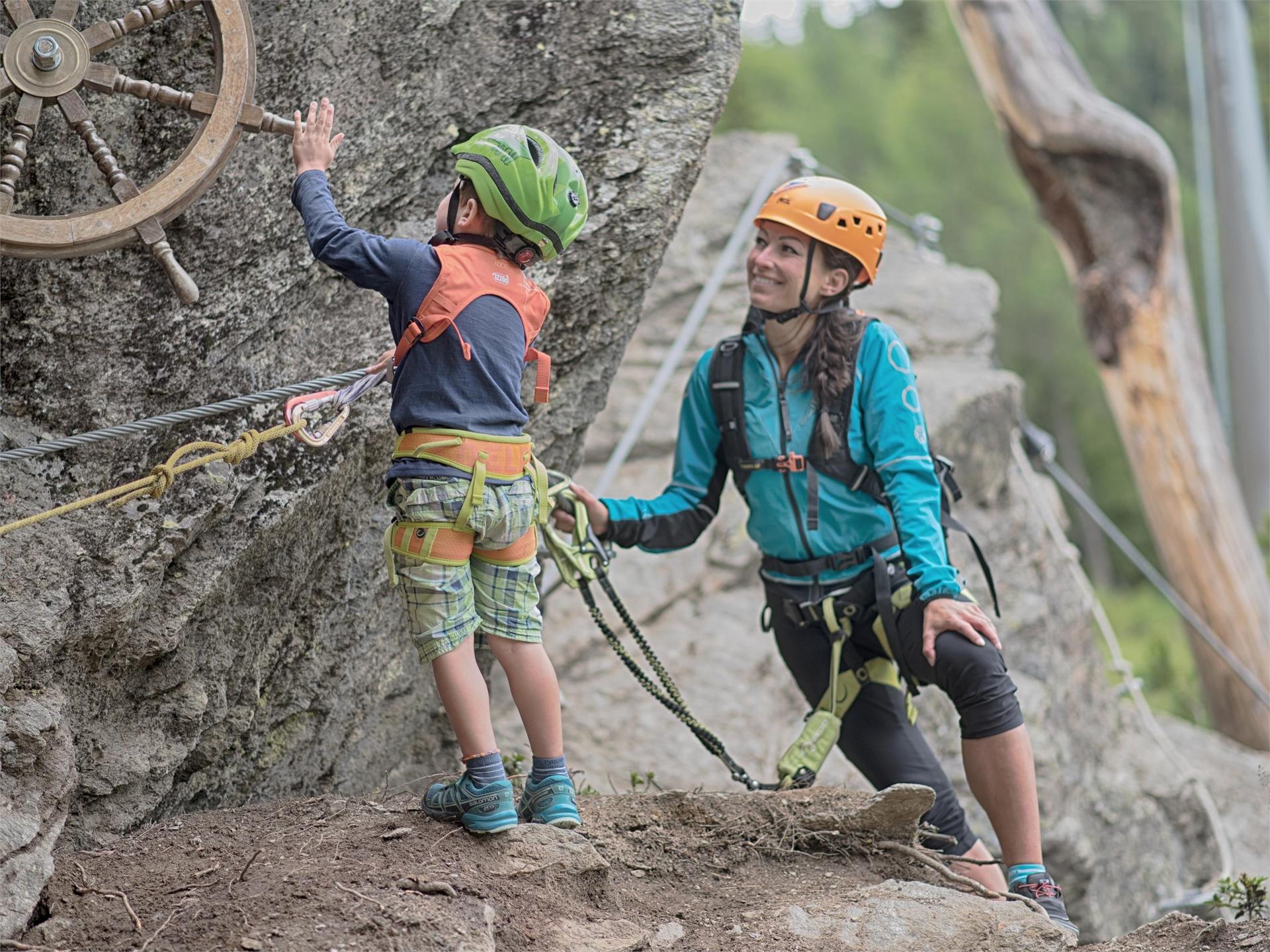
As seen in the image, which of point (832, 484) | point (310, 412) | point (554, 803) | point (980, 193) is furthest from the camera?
point (980, 193)

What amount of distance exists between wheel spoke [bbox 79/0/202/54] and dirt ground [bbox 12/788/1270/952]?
2056mm

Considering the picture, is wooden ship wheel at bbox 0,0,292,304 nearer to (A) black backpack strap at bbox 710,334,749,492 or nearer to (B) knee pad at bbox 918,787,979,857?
(A) black backpack strap at bbox 710,334,749,492

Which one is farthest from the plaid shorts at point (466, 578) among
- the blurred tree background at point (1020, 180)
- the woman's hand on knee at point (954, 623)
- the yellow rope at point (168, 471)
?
the blurred tree background at point (1020, 180)

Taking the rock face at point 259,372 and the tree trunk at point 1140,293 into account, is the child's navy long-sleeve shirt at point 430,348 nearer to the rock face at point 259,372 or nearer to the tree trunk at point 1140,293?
the rock face at point 259,372

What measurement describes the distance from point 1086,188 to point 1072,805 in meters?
5.59

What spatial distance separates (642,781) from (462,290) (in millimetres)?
2186

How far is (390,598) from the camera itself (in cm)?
432

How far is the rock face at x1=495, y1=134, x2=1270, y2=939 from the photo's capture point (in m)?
6.52

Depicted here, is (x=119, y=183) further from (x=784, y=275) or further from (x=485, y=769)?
(x=784, y=275)

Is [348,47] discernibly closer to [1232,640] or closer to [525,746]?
[525,746]

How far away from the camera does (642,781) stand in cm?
469

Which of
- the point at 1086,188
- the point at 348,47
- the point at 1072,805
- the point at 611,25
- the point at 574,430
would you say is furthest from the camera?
the point at 1086,188

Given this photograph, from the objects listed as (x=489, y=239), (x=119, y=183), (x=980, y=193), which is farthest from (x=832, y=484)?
(x=980, y=193)

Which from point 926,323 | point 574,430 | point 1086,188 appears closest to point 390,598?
point 574,430
